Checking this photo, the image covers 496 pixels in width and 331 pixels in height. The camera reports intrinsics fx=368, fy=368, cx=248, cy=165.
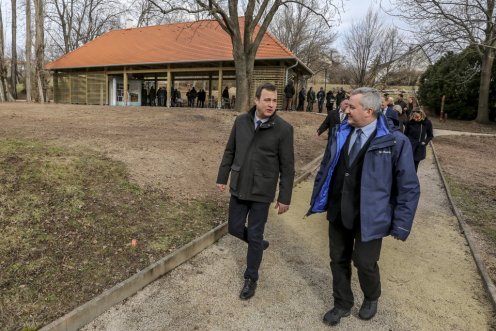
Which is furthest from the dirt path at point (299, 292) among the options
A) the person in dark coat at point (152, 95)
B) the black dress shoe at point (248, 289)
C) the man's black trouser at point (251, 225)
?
the person in dark coat at point (152, 95)

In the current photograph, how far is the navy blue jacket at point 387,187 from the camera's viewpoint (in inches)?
106

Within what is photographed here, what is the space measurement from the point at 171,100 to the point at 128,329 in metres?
24.5

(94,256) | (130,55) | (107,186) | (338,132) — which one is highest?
(130,55)

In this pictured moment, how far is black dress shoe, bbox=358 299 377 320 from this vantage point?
315 cm

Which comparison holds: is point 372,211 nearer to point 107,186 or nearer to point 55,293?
point 55,293

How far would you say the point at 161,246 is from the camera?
4.18 metres

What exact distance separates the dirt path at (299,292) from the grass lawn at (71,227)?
15.3 inches

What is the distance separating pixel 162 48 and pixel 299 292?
990 inches

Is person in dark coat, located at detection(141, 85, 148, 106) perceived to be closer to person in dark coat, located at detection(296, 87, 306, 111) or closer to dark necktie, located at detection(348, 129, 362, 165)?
person in dark coat, located at detection(296, 87, 306, 111)

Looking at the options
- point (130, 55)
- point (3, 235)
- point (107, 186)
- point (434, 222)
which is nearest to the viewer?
point (3, 235)

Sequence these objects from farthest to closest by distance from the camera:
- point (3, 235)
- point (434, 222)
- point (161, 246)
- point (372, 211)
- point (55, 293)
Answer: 1. point (434, 222)
2. point (161, 246)
3. point (3, 235)
4. point (55, 293)
5. point (372, 211)

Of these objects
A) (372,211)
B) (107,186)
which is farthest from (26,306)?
(372,211)

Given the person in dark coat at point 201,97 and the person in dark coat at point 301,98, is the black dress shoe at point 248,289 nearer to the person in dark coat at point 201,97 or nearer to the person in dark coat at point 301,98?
the person in dark coat at point 301,98

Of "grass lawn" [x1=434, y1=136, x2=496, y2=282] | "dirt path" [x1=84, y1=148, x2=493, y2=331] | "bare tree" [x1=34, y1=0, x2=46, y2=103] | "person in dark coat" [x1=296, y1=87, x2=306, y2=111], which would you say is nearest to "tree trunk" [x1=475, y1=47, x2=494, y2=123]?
"grass lawn" [x1=434, y1=136, x2=496, y2=282]
